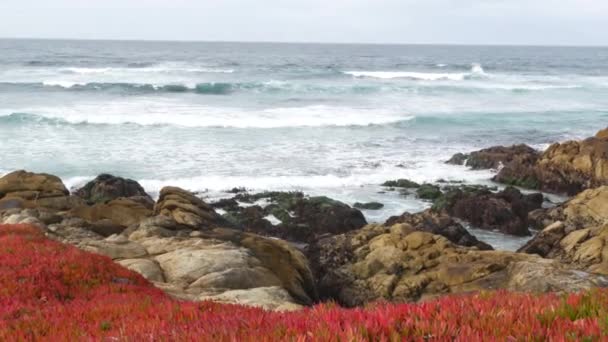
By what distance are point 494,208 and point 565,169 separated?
858 centimetres

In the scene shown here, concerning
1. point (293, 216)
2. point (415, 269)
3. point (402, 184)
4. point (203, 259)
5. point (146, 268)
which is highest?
point (203, 259)

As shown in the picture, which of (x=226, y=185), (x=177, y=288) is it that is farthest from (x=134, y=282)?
(x=226, y=185)

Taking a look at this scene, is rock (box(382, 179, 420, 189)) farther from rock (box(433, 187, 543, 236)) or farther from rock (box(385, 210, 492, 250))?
rock (box(385, 210, 492, 250))

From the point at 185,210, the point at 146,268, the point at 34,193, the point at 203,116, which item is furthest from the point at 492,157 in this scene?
the point at 203,116

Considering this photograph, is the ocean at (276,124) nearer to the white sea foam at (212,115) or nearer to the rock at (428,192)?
the white sea foam at (212,115)

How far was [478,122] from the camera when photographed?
56.5 metres

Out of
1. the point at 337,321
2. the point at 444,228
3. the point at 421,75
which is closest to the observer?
the point at 337,321

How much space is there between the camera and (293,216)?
25.4m

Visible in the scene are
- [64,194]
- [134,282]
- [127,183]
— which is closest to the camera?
[134,282]

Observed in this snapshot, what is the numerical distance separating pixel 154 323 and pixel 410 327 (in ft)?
7.85

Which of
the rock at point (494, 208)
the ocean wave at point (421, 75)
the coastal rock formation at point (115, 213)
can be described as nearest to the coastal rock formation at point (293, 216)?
the coastal rock formation at point (115, 213)

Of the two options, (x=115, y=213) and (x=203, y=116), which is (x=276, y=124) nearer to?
(x=203, y=116)

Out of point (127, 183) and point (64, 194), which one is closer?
point (64, 194)

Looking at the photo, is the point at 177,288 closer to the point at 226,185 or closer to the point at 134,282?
the point at 134,282
